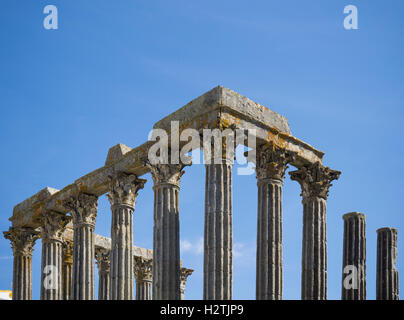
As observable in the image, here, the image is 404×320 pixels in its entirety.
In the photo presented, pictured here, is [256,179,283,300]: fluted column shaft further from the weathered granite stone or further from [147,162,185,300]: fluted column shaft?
the weathered granite stone

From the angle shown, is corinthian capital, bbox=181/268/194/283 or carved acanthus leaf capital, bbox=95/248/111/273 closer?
carved acanthus leaf capital, bbox=95/248/111/273

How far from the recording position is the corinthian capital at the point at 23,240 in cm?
5450

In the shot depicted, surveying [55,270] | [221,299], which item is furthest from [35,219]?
[221,299]

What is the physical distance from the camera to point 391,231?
141ft

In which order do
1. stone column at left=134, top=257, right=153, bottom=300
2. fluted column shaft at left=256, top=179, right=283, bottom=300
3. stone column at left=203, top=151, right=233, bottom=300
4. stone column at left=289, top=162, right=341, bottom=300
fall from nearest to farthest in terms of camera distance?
stone column at left=203, top=151, right=233, bottom=300 → fluted column shaft at left=256, top=179, right=283, bottom=300 → stone column at left=289, top=162, right=341, bottom=300 → stone column at left=134, top=257, right=153, bottom=300

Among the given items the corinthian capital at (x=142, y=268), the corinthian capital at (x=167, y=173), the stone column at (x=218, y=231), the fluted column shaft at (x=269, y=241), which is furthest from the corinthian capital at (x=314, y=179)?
the corinthian capital at (x=142, y=268)

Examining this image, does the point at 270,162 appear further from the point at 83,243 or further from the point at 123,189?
the point at 83,243

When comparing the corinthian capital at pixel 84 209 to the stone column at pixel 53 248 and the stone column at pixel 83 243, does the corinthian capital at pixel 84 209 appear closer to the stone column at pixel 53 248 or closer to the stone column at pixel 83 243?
the stone column at pixel 83 243

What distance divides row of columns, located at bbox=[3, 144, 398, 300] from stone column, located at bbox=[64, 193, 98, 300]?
0.19 ft

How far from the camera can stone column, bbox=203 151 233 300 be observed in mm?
37719

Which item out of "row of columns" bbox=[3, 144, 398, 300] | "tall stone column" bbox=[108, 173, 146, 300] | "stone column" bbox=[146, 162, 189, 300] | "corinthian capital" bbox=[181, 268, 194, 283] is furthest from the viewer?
"corinthian capital" bbox=[181, 268, 194, 283]

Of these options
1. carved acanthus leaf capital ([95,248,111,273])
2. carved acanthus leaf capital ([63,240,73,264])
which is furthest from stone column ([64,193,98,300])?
carved acanthus leaf capital ([95,248,111,273])

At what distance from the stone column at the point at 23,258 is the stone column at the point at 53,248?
272 centimetres
